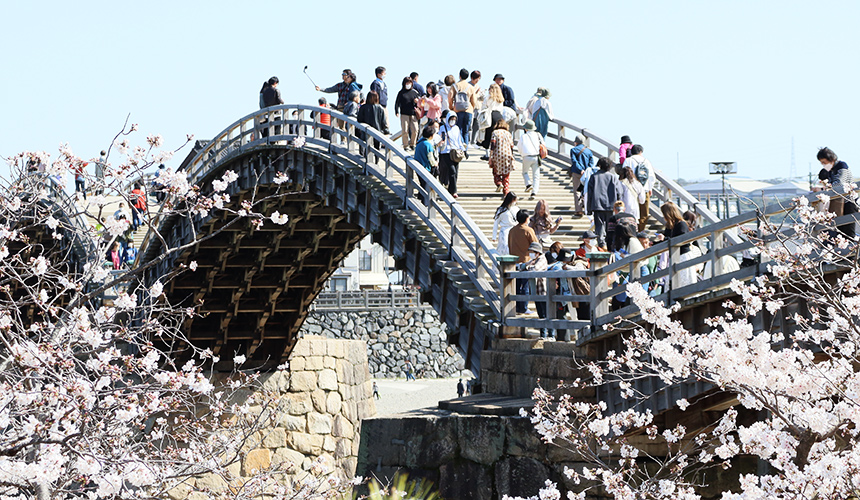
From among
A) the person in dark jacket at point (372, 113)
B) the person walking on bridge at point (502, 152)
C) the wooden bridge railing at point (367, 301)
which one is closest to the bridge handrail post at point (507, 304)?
the person walking on bridge at point (502, 152)

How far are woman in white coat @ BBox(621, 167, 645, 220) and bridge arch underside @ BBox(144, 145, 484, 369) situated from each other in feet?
8.02

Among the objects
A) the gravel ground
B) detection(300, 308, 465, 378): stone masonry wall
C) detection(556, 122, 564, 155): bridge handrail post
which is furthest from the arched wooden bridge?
detection(300, 308, 465, 378): stone masonry wall

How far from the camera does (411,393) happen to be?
41.3 meters

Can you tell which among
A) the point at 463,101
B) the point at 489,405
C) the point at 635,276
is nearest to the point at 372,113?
the point at 463,101

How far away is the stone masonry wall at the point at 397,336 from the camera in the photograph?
46.5 m

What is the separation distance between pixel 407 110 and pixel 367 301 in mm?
27538

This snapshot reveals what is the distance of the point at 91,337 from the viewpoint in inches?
287

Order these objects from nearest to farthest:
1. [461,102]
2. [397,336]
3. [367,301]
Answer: [461,102], [397,336], [367,301]

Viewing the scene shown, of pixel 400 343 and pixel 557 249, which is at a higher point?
pixel 557 249

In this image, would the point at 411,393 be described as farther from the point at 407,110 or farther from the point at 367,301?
the point at 407,110

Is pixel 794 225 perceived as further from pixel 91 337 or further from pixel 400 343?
pixel 400 343

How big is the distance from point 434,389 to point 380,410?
5.66 meters

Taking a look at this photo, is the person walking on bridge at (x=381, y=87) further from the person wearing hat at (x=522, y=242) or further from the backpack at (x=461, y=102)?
the person wearing hat at (x=522, y=242)

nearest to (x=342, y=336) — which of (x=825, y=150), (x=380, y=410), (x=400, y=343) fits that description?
(x=400, y=343)
